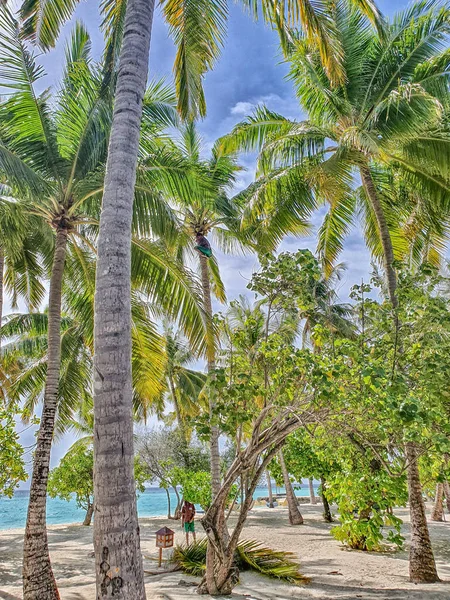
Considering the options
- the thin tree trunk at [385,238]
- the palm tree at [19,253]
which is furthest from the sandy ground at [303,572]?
the palm tree at [19,253]

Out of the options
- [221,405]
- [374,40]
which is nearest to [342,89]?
[374,40]

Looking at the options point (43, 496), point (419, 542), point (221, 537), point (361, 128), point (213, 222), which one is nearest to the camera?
point (221, 537)

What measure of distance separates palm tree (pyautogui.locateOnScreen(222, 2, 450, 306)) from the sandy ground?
17.9 feet

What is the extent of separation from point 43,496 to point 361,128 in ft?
28.7

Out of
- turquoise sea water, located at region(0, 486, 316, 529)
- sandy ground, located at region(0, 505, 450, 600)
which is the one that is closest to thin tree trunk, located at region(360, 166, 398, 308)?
sandy ground, located at region(0, 505, 450, 600)

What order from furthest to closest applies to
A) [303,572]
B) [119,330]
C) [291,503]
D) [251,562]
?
[291,503], [303,572], [251,562], [119,330]

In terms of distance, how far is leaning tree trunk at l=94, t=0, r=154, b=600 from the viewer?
268cm

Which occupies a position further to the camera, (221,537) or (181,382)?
(181,382)

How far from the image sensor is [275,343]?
6.33 m

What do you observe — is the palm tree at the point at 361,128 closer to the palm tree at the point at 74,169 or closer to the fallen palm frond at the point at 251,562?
the palm tree at the point at 74,169

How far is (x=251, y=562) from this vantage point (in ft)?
29.3

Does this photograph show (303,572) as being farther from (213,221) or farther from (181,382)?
(181,382)

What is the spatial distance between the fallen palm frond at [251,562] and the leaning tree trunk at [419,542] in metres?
2.12

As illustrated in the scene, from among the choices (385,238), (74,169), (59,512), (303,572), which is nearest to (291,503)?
(303,572)
